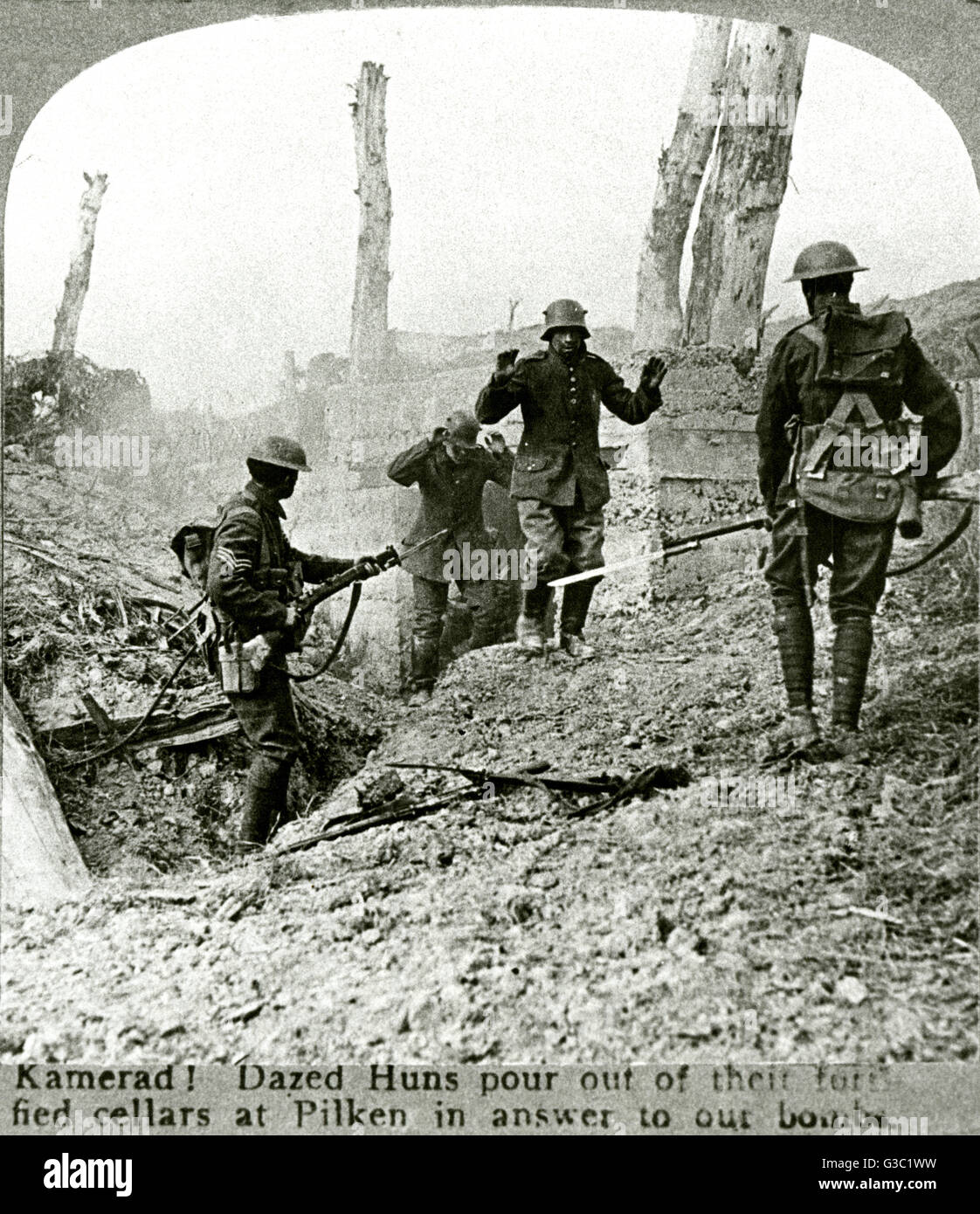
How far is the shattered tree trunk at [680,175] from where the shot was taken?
4785 millimetres

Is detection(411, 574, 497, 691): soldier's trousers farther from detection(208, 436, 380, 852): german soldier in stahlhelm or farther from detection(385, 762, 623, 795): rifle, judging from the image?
detection(208, 436, 380, 852): german soldier in stahlhelm

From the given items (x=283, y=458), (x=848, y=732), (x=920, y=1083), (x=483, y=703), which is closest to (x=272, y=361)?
(x=283, y=458)

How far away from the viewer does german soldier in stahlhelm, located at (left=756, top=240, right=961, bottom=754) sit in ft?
14.9

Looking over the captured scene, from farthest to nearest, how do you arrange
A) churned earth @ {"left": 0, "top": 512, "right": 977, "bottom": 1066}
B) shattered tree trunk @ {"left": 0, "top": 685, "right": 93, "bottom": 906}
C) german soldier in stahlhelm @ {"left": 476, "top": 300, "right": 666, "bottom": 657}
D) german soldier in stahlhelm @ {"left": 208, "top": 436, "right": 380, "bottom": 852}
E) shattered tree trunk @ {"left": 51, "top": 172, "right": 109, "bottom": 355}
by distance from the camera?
1. german soldier in stahlhelm @ {"left": 476, "top": 300, "right": 666, "bottom": 657}
2. shattered tree trunk @ {"left": 51, "top": 172, "right": 109, "bottom": 355}
3. german soldier in stahlhelm @ {"left": 208, "top": 436, "right": 380, "bottom": 852}
4. shattered tree trunk @ {"left": 0, "top": 685, "right": 93, "bottom": 906}
5. churned earth @ {"left": 0, "top": 512, "right": 977, "bottom": 1066}

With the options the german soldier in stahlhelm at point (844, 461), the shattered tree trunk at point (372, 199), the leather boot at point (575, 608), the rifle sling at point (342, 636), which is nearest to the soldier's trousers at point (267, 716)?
the rifle sling at point (342, 636)

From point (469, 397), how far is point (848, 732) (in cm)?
182

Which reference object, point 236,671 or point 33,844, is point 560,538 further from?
point 33,844

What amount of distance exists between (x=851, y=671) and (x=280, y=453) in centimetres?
213

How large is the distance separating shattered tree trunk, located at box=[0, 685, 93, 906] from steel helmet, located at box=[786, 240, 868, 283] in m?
3.21

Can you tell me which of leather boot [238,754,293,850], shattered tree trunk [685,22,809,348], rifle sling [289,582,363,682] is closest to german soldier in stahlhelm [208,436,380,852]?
leather boot [238,754,293,850]

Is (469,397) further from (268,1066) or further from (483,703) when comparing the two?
(268,1066)

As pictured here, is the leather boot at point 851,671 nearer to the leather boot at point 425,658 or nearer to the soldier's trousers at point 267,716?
the leather boot at point 425,658
